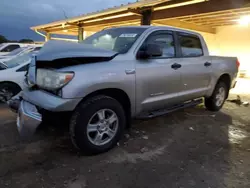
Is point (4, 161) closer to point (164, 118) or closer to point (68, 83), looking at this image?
point (68, 83)

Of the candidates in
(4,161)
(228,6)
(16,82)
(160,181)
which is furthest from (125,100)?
(228,6)

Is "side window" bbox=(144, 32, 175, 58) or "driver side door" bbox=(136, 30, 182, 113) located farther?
"side window" bbox=(144, 32, 175, 58)

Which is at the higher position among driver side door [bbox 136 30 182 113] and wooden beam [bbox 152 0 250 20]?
wooden beam [bbox 152 0 250 20]

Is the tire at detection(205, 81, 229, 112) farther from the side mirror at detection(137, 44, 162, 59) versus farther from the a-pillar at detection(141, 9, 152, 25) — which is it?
the a-pillar at detection(141, 9, 152, 25)

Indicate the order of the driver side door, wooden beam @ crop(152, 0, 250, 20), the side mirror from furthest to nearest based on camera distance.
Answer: wooden beam @ crop(152, 0, 250, 20) → the driver side door → the side mirror

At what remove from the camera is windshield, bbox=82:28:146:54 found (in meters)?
3.52

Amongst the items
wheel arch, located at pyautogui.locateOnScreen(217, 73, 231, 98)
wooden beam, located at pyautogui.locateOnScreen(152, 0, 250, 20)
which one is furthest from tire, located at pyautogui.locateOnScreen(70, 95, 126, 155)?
wooden beam, located at pyautogui.locateOnScreen(152, 0, 250, 20)

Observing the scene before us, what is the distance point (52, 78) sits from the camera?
9.16ft

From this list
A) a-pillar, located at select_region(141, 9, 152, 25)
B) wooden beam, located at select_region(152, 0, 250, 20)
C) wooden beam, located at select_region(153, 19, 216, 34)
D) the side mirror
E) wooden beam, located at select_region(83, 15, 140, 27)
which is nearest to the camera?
the side mirror

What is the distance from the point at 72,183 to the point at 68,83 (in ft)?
3.69

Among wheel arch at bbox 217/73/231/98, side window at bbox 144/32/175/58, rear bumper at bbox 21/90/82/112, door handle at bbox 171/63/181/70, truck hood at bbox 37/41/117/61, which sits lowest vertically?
rear bumper at bbox 21/90/82/112

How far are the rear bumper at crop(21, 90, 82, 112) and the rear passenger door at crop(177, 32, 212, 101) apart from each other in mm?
2211

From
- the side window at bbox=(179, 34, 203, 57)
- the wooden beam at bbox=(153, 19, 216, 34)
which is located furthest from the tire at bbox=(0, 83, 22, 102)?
the wooden beam at bbox=(153, 19, 216, 34)

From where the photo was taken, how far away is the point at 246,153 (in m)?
3.35
